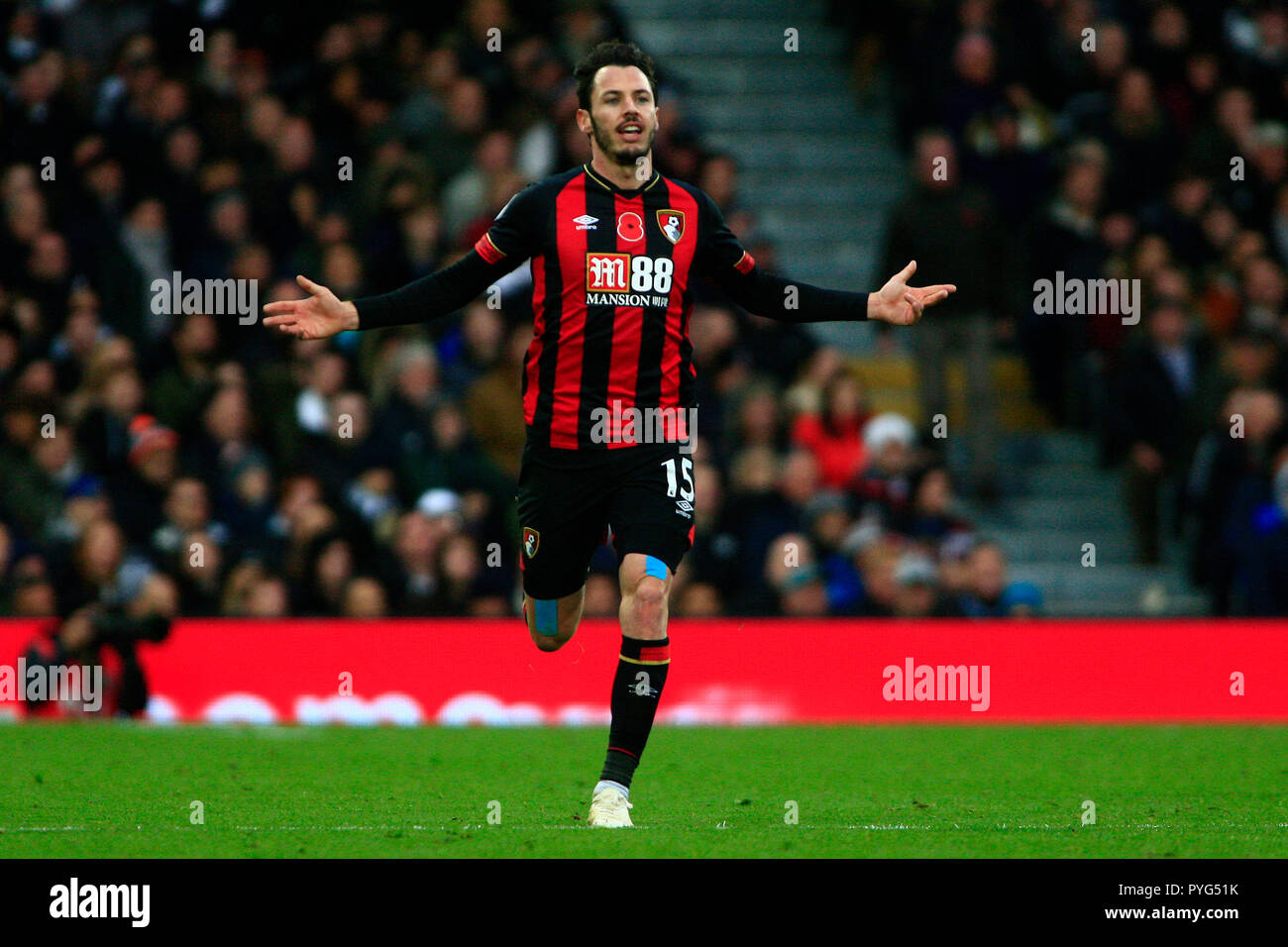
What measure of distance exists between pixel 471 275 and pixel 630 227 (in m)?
0.64

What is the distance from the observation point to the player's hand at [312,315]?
768cm

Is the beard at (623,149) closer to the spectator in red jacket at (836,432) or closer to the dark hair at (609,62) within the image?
the dark hair at (609,62)

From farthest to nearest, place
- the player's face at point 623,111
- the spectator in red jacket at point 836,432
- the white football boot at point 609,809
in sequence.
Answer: the spectator in red jacket at point 836,432 < the player's face at point 623,111 < the white football boot at point 609,809

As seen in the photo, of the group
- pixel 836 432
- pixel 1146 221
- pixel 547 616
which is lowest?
pixel 547 616

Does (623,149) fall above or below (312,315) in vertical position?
above

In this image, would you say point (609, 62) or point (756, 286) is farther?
point (756, 286)

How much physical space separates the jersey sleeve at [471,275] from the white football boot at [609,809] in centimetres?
190

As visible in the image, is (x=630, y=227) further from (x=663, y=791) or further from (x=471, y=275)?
(x=663, y=791)

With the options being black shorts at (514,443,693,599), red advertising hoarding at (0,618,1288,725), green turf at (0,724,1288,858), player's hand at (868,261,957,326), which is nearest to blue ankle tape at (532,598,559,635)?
black shorts at (514,443,693,599)

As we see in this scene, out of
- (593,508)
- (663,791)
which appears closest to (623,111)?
(593,508)

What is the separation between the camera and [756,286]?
831 centimetres

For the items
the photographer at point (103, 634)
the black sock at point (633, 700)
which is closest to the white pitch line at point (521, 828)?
the black sock at point (633, 700)

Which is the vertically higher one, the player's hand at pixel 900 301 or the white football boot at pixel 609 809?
the player's hand at pixel 900 301

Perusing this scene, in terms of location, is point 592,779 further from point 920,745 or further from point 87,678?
point 87,678
